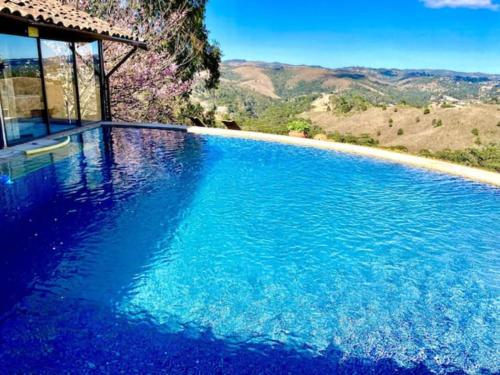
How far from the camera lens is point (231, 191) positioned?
741 centimetres

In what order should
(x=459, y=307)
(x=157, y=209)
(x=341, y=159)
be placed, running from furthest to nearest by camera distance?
1. (x=341, y=159)
2. (x=157, y=209)
3. (x=459, y=307)

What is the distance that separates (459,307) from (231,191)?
173 inches

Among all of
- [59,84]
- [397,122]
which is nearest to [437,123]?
[397,122]

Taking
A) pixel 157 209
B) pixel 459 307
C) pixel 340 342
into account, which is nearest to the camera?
pixel 340 342

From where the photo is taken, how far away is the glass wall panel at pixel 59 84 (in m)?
9.37

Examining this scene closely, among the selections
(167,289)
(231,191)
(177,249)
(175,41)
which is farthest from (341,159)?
(175,41)

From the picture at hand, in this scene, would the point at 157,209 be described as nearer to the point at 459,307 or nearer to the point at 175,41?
the point at 459,307

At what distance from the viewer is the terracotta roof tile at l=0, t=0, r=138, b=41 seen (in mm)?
6571

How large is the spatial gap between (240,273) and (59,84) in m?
8.34

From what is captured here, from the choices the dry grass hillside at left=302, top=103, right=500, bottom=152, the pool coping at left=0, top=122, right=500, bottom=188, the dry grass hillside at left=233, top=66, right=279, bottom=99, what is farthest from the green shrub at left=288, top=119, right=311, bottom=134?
the dry grass hillside at left=233, top=66, right=279, bottom=99

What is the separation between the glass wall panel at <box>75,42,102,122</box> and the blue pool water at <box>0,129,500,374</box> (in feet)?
13.4

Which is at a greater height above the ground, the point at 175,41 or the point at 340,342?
the point at 175,41

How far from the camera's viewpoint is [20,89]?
8.43 meters

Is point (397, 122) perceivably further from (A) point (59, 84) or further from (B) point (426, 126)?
(A) point (59, 84)
